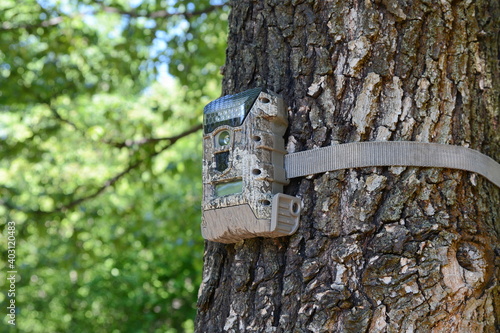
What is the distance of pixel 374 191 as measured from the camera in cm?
155

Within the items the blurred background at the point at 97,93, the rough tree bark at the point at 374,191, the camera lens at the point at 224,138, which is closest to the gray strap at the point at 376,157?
the rough tree bark at the point at 374,191

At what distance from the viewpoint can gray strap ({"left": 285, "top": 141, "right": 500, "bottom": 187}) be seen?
1.56 metres

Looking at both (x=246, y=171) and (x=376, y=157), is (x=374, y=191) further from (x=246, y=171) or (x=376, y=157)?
(x=246, y=171)

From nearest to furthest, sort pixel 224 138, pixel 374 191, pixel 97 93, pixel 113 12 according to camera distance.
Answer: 1. pixel 374 191
2. pixel 224 138
3. pixel 113 12
4. pixel 97 93

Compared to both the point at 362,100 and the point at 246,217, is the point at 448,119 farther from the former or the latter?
the point at 246,217

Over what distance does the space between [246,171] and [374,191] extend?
12.5 inches

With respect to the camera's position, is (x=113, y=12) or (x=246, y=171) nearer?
(x=246, y=171)

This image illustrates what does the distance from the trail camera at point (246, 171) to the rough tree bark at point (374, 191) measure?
0.19 ft

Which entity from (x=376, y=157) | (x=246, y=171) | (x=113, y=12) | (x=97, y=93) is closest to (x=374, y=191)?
(x=376, y=157)

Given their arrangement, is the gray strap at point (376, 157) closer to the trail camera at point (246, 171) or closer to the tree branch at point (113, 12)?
the trail camera at point (246, 171)

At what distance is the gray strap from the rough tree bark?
0.03m

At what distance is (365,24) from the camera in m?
1.66

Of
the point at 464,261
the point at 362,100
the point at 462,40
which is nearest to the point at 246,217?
the point at 362,100

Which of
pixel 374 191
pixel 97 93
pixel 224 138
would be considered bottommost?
pixel 374 191
